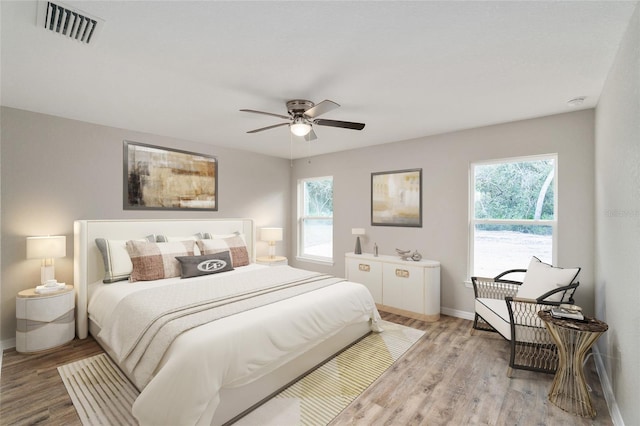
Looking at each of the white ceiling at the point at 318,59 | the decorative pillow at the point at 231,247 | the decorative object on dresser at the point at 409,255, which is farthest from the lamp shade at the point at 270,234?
the white ceiling at the point at 318,59

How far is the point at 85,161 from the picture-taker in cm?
354

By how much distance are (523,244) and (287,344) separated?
3122 millimetres

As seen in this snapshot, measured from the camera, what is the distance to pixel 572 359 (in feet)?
7.29

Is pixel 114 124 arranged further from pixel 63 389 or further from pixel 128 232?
pixel 63 389

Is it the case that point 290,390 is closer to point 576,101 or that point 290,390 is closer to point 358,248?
point 358,248

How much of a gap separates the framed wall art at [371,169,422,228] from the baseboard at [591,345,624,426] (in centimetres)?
228

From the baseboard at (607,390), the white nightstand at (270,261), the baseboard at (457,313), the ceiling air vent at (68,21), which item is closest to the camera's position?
the ceiling air vent at (68,21)

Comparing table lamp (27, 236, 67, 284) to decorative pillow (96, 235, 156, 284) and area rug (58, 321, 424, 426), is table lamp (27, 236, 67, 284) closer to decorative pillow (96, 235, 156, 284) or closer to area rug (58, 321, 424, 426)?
decorative pillow (96, 235, 156, 284)

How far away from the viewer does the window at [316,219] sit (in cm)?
565

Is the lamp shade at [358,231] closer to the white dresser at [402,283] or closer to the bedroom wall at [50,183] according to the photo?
the white dresser at [402,283]

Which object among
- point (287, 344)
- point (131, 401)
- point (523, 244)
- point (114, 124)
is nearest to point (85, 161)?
point (114, 124)

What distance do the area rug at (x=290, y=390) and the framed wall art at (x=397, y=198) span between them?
6.61 feet

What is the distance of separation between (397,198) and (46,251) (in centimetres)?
438

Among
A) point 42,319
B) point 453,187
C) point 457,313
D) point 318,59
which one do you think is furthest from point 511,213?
point 42,319
